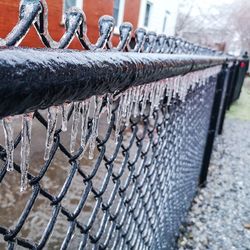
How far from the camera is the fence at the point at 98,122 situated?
0.52 metres

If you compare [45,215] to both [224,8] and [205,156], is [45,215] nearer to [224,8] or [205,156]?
[205,156]

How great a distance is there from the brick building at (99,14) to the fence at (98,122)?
1.50 feet

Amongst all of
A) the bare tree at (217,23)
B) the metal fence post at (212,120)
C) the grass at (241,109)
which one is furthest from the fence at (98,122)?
the bare tree at (217,23)

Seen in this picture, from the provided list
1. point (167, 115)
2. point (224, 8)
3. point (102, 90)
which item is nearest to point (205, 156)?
point (167, 115)

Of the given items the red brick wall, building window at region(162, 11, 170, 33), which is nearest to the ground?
the red brick wall

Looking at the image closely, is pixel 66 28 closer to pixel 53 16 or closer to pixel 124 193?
pixel 124 193

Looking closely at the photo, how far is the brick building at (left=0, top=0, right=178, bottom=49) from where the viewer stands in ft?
24.9

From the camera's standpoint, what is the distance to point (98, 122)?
2.90ft

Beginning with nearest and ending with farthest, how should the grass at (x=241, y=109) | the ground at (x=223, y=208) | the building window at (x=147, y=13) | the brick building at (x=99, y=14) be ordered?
1. the ground at (x=223, y=208)
2. the brick building at (x=99, y=14)
3. the grass at (x=241, y=109)
4. the building window at (x=147, y=13)

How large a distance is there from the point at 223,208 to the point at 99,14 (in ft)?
26.8

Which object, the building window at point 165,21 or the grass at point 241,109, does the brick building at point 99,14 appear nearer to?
the building window at point 165,21

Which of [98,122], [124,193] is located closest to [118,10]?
[124,193]

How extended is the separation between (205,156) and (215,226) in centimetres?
Answer: 122

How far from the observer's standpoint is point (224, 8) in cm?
3666
